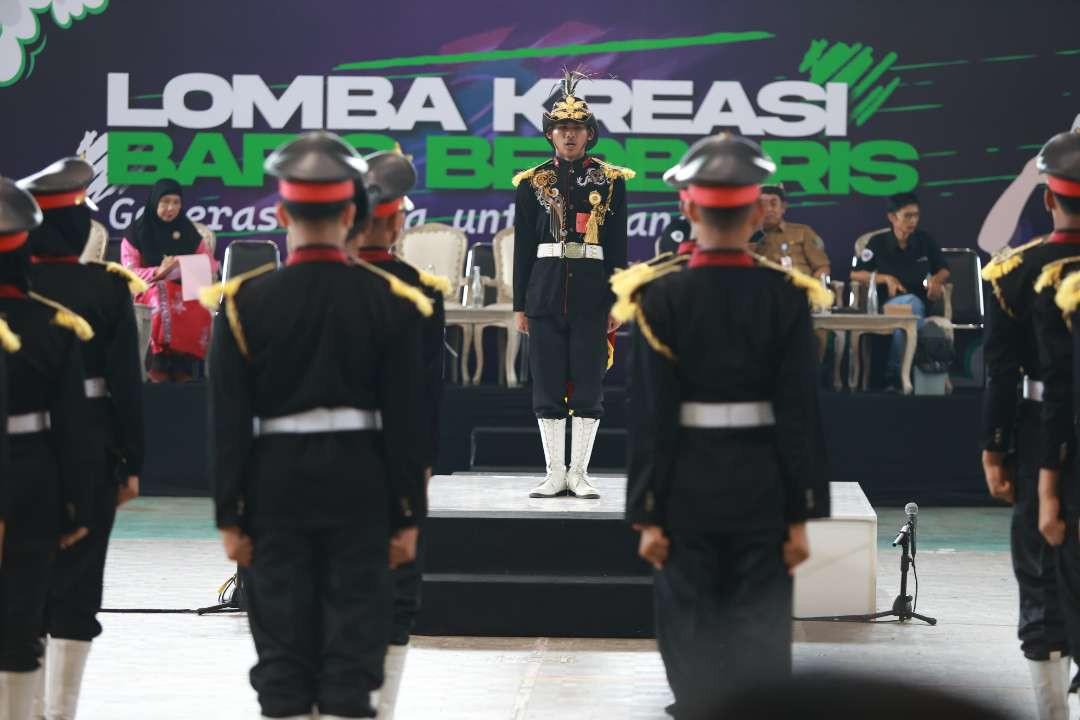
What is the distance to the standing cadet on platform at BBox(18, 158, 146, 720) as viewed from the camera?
143 inches

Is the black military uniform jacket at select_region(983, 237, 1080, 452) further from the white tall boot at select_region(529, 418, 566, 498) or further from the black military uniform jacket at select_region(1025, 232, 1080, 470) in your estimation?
the white tall boot at select_region(529, 418, 566, 498)

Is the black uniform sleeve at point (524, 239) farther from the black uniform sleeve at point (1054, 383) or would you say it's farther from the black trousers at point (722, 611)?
the black trousers at point (722, 611)

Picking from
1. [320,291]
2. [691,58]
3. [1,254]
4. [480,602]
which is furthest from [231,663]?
[691,58]

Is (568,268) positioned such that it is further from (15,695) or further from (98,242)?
(98,242)

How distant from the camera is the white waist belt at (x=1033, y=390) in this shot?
3.71 metres

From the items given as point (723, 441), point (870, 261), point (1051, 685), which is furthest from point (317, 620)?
point (870, 261)

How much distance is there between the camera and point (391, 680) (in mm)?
3834

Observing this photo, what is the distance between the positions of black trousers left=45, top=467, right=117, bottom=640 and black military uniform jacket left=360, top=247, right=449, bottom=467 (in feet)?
2.56

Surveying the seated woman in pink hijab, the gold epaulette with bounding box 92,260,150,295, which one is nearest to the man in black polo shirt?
the seated woman in pink hijab

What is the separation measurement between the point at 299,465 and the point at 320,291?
32cm

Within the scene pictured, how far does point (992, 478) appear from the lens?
3836 mm

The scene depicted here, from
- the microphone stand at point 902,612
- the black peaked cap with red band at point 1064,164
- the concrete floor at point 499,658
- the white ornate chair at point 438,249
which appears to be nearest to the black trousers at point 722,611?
the concrete floor at point 499,658

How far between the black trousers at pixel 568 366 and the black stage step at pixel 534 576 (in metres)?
0.52

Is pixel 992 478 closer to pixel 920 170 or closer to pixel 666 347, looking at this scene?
pixel 666 347
